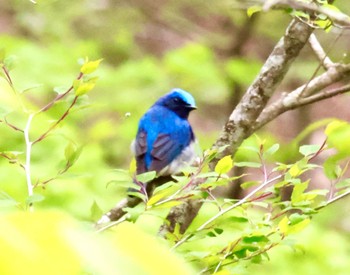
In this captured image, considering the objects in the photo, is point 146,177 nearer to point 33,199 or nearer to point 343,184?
point 33,199

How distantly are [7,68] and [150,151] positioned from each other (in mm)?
2606

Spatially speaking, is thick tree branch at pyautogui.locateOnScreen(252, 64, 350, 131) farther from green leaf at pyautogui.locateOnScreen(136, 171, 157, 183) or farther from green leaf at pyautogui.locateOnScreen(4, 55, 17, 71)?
green leaf at pyautogui.locateOnScreen(4, 55, 17, 71)

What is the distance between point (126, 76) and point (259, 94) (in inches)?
132

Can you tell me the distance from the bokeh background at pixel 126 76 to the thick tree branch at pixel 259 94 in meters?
1.11

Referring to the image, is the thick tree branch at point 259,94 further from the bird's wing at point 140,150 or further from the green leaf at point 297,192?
the bird's wing at point 140,150

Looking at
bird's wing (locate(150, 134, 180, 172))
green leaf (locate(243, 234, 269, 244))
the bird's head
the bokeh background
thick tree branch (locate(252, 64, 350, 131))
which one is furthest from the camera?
the bird's head

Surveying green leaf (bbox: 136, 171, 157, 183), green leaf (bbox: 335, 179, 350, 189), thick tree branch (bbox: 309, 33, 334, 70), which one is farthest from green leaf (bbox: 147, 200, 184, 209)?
thick tree branch (bbox: 309, 33, 334, 70)

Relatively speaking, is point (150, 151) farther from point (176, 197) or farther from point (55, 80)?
point (176, 197)

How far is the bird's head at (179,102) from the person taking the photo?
434 centimetres

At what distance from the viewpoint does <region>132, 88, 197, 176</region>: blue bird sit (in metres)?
3.85

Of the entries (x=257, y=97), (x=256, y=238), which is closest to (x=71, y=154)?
(x=256, y=238)

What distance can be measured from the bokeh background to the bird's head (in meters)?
0.47

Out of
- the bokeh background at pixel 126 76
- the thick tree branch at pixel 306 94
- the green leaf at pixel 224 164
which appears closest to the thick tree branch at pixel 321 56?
the thick tree branch at pixel 306 94

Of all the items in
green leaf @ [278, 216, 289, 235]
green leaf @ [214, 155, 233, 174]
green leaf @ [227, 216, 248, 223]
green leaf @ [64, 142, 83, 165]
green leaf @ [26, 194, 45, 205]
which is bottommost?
green leaf @ [64, 142, 83, 165]
